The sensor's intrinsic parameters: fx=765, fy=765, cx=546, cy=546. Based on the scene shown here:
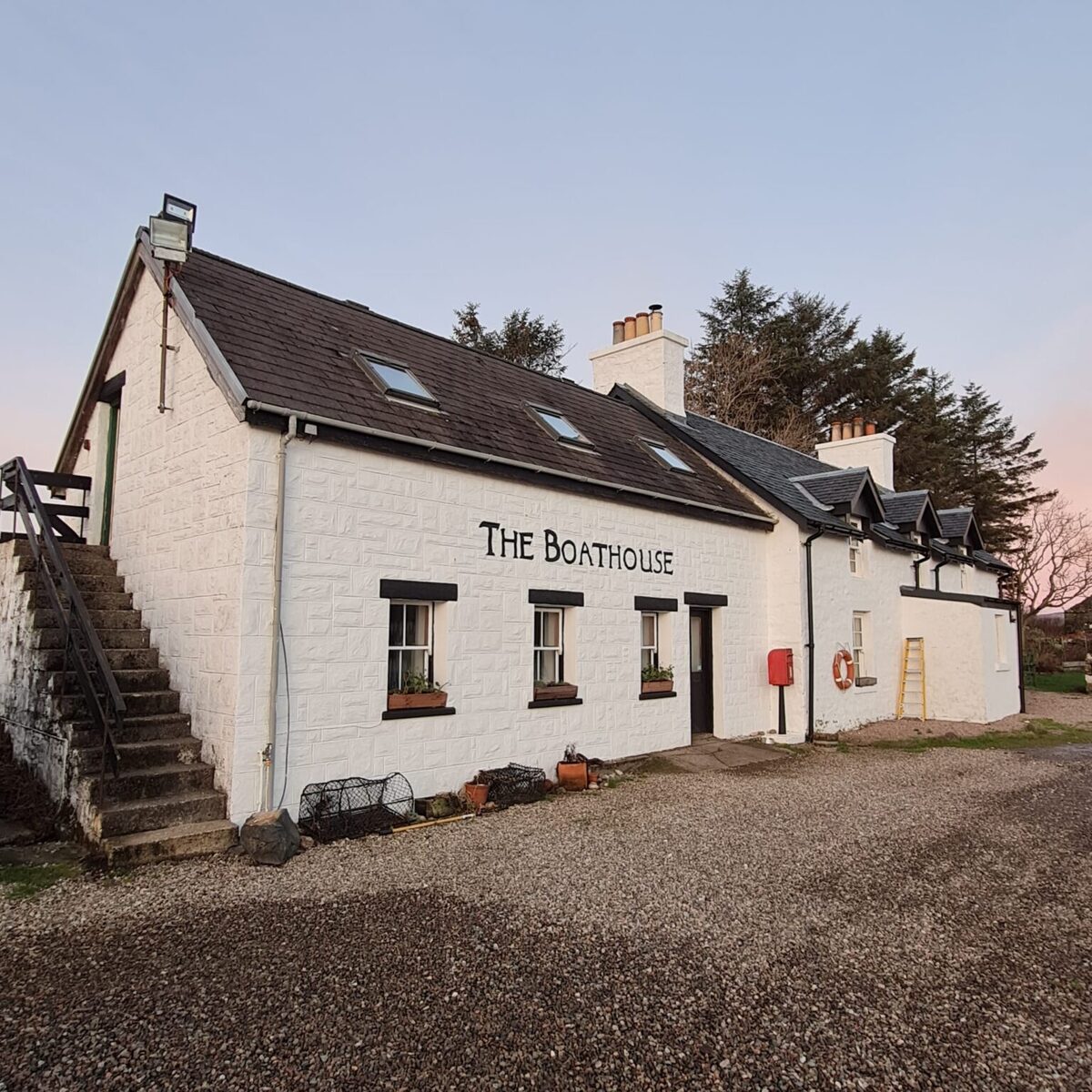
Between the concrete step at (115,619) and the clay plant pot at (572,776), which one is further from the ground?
the concrete step at (115,619)

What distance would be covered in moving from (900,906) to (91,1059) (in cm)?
536

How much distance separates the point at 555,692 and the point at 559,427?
14.9ft

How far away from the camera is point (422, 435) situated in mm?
9234

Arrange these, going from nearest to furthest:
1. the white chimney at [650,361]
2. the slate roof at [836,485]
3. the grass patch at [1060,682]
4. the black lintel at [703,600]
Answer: the black lintel at [703,600] < the slate roof at [836,485] < the white chimney at [650,361] < the grass patch at [1060,682]

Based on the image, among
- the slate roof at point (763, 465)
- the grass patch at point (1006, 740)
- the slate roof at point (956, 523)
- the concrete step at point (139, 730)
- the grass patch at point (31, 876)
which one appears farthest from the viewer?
the slate roof at point (956, 523)

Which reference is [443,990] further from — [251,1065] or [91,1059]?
[91,1059]

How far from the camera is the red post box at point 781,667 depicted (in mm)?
14141

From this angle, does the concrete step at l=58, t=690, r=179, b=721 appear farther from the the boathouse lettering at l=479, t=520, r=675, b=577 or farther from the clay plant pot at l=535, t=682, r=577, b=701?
the clay plant pot at l=535, t=682, r=577, b=701

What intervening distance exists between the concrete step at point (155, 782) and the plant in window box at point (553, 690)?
4.31m

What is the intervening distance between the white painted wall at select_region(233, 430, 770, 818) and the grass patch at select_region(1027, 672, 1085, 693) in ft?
69.5

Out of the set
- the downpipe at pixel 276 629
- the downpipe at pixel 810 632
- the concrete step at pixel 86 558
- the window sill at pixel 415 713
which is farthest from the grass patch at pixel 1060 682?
the concrete step at pixel 86 558

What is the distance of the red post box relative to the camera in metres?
14.1

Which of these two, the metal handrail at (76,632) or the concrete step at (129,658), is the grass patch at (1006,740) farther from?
the metal handrail at (76,632)

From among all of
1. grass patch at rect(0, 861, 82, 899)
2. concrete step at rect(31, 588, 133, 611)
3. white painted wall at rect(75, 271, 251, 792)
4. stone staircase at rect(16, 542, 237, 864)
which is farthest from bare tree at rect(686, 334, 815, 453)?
grass patch at rect(0, 861, 82, 899)
